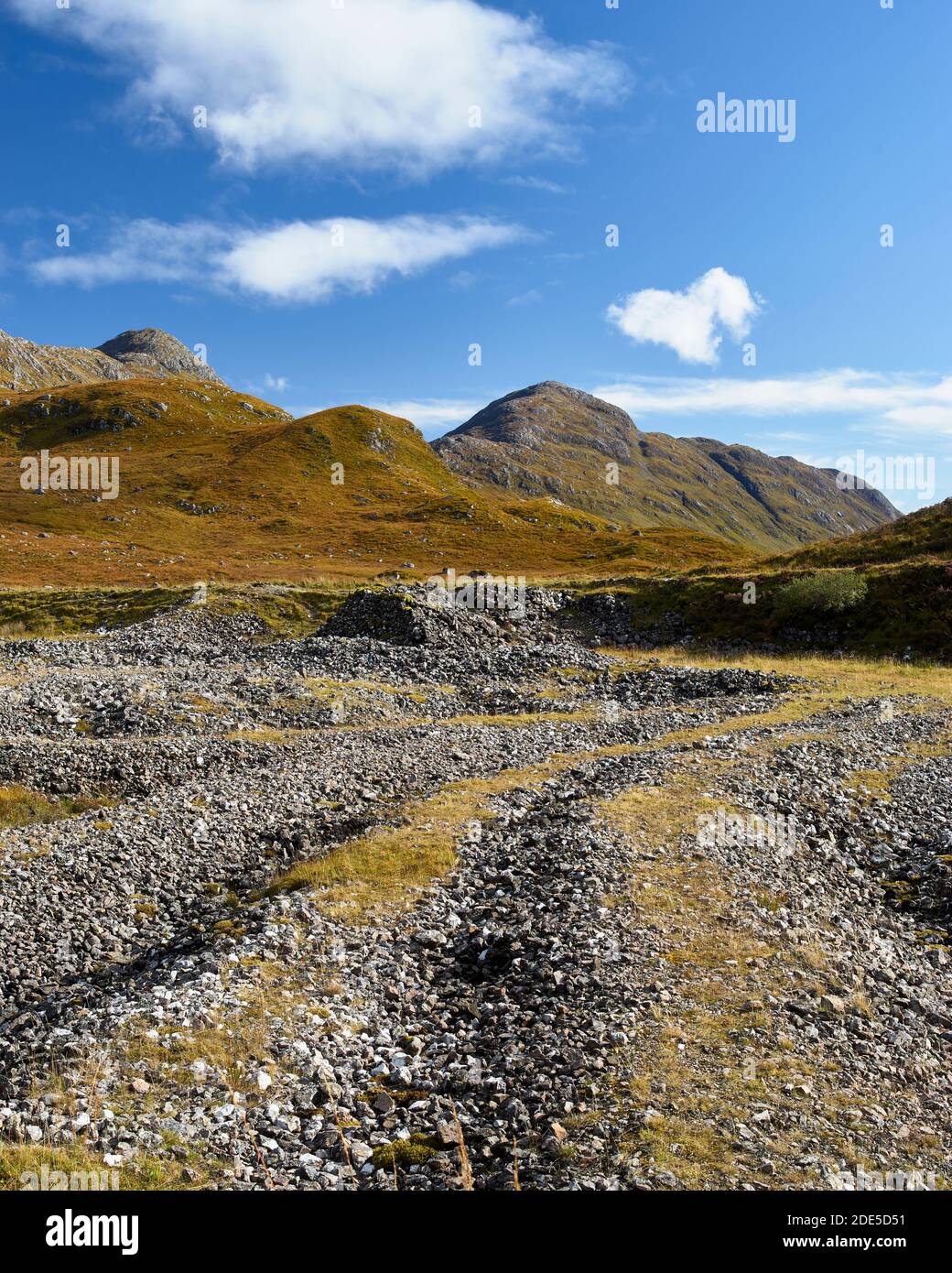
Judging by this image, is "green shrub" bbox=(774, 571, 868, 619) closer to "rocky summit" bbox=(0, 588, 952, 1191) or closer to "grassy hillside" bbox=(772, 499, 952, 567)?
"grassy hillside" bbox=(772, 499, 952, 567)

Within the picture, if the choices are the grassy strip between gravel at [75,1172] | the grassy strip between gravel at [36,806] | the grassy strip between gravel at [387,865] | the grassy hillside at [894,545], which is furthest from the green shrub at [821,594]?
the grassy strip between gravel at [75,1172]

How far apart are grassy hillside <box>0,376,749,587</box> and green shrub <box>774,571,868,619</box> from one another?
37.7 m

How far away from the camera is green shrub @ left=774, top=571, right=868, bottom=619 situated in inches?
2319

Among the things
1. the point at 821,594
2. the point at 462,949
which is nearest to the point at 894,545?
the point at 821,594

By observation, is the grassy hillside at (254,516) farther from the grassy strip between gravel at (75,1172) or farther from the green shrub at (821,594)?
the grassy strip between gravel at (75,1172)

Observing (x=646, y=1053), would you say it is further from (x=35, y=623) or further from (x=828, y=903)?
(x=35, y=623)

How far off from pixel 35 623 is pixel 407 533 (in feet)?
244

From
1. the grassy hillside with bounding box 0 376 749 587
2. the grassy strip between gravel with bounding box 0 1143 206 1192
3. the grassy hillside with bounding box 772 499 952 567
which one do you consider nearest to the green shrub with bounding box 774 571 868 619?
the grassy hillside with bounding box 772 499 952 567

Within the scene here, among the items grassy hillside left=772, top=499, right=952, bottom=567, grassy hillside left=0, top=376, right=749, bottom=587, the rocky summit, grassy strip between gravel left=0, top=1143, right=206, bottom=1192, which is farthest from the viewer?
grassy hillside left=0, top=376, right=749, bottom=587

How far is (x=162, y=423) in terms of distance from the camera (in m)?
190

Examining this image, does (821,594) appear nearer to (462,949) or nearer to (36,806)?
(462,949)

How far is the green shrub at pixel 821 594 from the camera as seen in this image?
5891 cm

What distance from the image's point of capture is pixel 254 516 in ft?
449

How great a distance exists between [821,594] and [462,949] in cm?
5384
